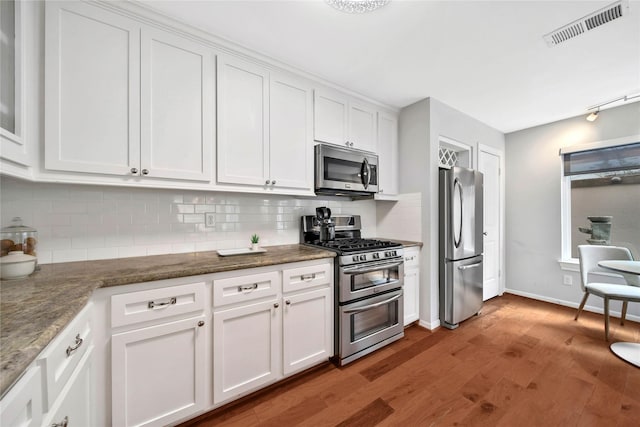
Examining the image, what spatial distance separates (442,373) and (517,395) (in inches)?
18.5

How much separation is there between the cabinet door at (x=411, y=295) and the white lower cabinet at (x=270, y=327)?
1030mm

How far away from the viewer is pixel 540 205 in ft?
11.4

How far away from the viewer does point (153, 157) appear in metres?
1.55

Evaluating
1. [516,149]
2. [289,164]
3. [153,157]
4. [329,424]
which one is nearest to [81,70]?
[153,157]

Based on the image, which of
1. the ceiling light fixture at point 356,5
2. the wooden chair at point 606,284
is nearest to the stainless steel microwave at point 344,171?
the ceiling light fixture at point 356,5

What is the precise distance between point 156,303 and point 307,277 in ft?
3.14

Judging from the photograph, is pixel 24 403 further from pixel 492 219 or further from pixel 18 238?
pixel 492 219

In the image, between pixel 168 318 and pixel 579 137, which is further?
pixel 579 137

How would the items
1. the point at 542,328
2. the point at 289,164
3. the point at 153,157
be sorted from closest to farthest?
the point at 153,157, the point at 289,164, the point at 542,328

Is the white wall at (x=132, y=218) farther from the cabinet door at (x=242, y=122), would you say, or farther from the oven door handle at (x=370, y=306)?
the oven door handle at (x=370, y=306)

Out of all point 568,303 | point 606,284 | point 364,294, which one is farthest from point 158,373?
point 568,303

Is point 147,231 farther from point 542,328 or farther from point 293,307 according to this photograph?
point 542,328

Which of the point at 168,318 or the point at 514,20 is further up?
the point at 514,20

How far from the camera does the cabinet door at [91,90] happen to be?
1299 mm
